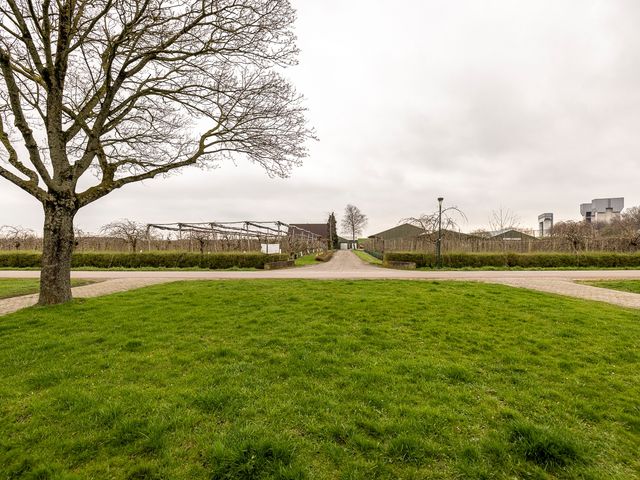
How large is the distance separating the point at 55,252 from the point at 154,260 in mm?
16032

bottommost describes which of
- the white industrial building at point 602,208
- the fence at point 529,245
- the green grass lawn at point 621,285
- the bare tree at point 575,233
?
the green grass lawn at point 621,285

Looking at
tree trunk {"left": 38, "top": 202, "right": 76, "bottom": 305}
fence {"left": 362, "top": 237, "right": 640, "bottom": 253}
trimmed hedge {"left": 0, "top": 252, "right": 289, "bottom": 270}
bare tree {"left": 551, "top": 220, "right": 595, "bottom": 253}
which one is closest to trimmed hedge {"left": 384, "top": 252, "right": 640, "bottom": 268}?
fence {"left": 362, "top": 237, "right": 640, "bottom": 253}

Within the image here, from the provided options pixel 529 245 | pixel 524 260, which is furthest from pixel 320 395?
pixel 529 245

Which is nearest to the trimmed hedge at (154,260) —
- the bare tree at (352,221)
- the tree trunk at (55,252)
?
the tree trunk at (55,252)

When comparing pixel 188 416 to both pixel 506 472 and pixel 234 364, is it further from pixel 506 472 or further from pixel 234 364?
pixel 506 472

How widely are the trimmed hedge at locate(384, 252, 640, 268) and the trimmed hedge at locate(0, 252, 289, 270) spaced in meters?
10.8

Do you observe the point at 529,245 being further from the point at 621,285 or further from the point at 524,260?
the point at 621,285

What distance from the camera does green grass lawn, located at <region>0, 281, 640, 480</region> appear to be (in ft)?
7.85

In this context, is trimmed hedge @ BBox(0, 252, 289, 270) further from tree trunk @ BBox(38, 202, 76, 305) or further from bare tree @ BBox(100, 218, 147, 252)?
tree trunk @ BBox(38, 202, 76, 305)

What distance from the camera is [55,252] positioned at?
7.49 meters

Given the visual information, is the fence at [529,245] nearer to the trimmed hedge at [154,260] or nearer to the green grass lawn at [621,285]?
the green grass lawn at [621,285]

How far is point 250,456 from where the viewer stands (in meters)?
2.41

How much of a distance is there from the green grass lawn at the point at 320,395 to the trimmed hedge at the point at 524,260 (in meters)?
15.7

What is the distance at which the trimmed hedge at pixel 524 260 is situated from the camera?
71.2 ft
